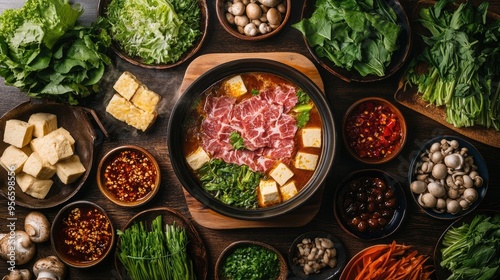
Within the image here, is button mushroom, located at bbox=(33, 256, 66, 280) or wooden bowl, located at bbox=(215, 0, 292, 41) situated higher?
wooden bowl, located at bbox=(215, 0, 292, 41)

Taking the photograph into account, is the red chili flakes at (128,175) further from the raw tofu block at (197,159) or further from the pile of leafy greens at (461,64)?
the pile of leafy greens at (461,64)

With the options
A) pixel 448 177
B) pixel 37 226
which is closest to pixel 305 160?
pixel 448 177

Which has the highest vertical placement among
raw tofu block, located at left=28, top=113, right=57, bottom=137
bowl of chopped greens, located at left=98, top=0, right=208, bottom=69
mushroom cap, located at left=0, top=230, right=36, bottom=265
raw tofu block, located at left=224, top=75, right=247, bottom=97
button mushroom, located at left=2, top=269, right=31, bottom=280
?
bowl of chopped greens, located at left=98, top=0, right=208, bottom=69

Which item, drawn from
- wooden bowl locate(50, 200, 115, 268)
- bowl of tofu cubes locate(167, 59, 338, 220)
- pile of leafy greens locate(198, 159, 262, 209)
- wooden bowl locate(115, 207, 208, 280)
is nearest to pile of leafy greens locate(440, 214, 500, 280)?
bowl of tofu cubes locate(167, 59, 338, 220)

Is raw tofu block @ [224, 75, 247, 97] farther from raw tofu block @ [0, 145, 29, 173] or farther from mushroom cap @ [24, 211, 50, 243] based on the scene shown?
mushroom cap @ [24, 211, 50, 243]

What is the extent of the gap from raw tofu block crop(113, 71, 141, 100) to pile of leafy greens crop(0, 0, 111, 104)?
17 centimetres

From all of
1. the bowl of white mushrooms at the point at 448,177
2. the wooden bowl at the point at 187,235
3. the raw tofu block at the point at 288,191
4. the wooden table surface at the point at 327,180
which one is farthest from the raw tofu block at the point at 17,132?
the bowl of white mushrooms at the point at 448,177

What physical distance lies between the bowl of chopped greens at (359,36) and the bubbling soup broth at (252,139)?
39cm

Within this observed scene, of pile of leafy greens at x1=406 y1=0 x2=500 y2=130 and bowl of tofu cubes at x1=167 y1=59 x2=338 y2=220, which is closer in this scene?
pile of leafy greens at x1=406 y1=0 x2=500 y2=130

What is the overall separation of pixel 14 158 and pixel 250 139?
188 centimetres

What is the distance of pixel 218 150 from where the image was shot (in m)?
4.59

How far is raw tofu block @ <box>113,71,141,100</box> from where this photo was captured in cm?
460

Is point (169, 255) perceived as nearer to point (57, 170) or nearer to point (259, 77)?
point (57, 170)


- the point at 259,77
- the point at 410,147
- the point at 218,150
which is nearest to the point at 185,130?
the point at 218,150
